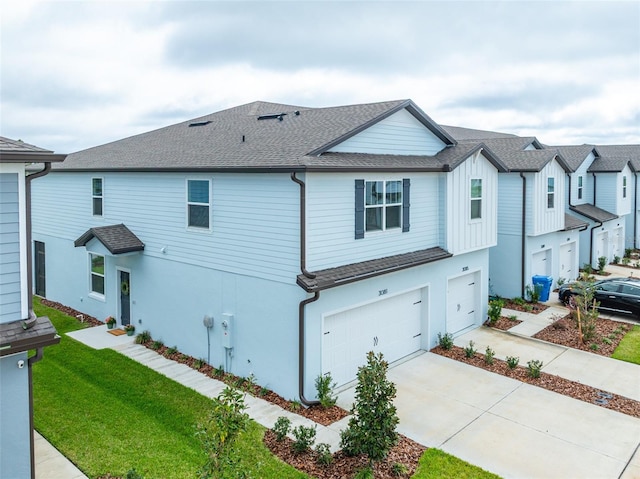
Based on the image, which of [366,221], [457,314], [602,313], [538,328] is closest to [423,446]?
[366,221]

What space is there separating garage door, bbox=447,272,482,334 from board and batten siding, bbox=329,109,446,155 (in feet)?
13.8

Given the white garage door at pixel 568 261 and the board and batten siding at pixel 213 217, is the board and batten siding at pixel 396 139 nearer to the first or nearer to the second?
the board and batten siding at pixel 213 217

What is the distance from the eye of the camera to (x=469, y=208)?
48.4 feet

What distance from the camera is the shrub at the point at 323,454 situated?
8078 mm

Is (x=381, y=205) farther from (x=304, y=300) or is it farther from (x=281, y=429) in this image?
(x=281, y=429)

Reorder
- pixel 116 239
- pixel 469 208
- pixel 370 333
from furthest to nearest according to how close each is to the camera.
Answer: pixel 469 208 < pixel 116 239 < pixel 370 333

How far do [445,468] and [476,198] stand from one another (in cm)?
907

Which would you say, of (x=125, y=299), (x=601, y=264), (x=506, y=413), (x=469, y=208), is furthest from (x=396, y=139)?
(x=601, y=264)

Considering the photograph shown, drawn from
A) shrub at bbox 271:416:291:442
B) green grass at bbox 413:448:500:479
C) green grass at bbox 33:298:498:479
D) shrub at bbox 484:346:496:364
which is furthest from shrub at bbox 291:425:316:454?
shrub at bbox 484:346:496:364

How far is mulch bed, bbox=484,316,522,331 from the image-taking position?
16.2m

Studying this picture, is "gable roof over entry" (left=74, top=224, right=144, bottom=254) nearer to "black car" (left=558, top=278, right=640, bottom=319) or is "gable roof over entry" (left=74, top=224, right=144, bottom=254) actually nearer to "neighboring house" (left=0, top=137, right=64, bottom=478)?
"neighboring house" (left=0, top=137, right=64, bottom=478)

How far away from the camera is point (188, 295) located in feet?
42.6

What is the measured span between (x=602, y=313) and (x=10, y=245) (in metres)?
18.5

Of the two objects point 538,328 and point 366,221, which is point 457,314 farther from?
point 366,221
